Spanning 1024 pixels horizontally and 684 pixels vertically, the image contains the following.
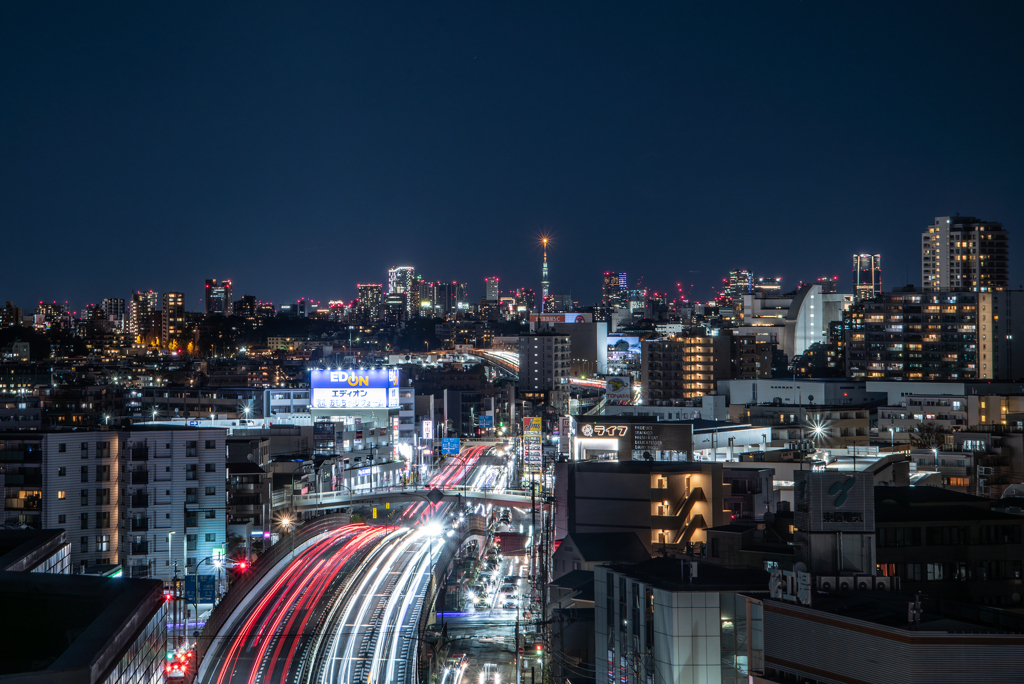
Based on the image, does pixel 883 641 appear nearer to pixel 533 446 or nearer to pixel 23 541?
pixel 23 541

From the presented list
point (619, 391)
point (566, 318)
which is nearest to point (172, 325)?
point (566, 318)

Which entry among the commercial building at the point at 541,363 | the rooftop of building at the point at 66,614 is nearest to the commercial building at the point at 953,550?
the rooftop of building at the point at 66,614

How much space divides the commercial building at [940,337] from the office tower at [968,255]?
14.3 m

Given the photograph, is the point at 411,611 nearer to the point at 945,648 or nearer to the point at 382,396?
the point at 945,648

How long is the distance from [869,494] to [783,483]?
13048 mm

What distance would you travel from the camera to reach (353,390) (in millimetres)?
36656

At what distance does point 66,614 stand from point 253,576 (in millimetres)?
9697

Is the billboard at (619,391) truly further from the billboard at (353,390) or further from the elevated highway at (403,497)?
the elevated highway at (403,497)

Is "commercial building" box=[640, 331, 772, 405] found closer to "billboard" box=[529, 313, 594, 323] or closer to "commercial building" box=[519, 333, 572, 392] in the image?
A: "commercial building" box=[519, 333, 572, 392]

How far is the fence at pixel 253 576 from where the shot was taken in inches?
616

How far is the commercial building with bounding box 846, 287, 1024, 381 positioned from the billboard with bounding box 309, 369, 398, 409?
2027 centimetres

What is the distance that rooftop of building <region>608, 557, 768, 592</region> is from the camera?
9898mm

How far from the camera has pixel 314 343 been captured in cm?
10319

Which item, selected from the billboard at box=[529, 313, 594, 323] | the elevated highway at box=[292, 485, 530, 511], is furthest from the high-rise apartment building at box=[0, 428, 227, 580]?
the billboard at box=[529, 313, 594, 323]
